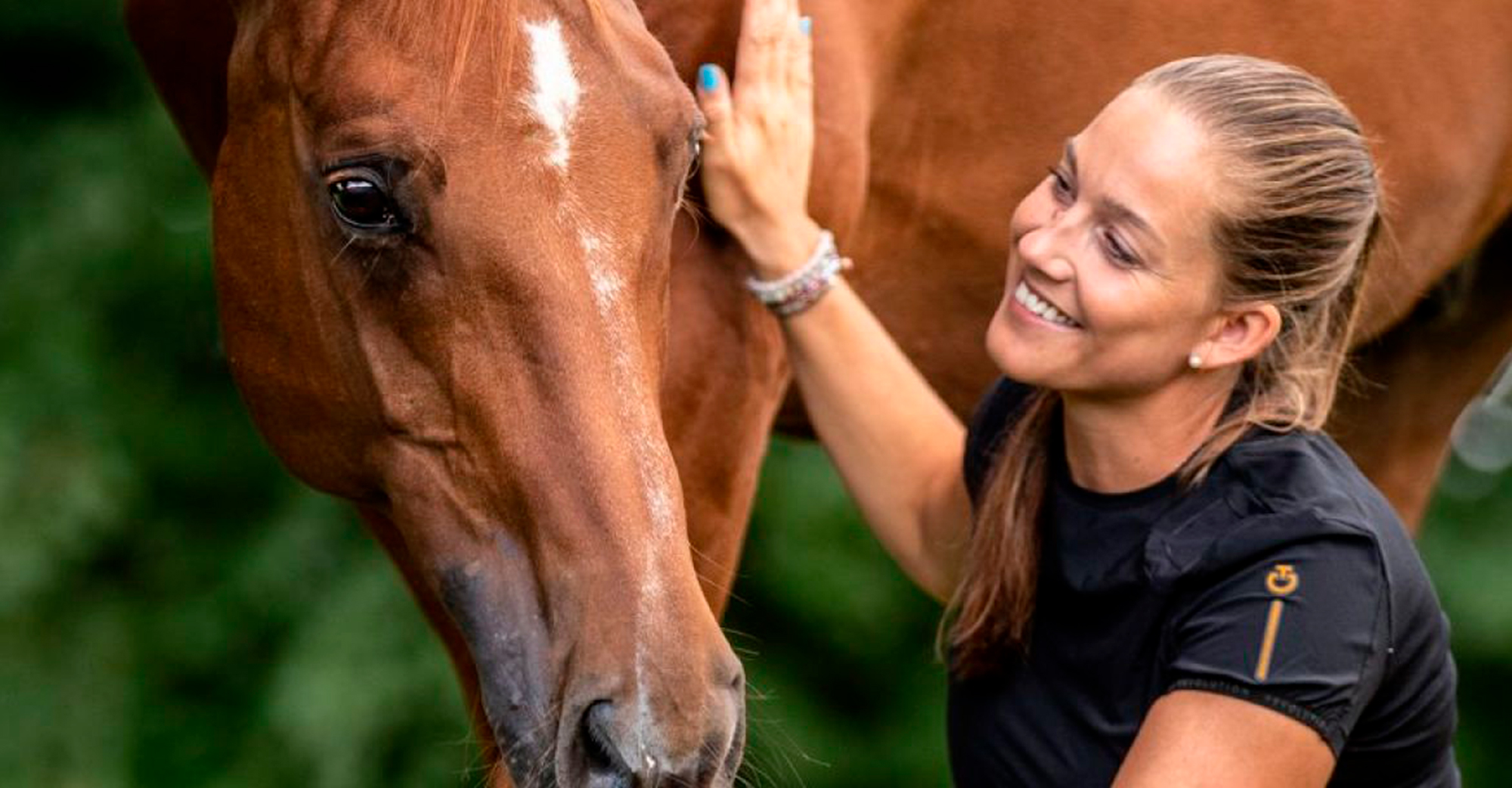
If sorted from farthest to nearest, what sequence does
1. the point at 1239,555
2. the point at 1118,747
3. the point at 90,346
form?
the point at 90,346
the point at 1118,747
the point at 1239,555

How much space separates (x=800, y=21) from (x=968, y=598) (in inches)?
26.2

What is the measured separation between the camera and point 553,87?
6.18ft

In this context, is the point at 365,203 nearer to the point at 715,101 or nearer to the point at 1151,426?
the point at 715,101

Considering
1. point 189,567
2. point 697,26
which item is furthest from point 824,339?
point 189,567

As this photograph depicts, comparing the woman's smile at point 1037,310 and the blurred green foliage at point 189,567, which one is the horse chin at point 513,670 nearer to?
the woman's smile at point 1037,310

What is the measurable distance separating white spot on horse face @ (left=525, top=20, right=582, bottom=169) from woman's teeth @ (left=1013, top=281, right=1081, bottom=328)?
0.53 m

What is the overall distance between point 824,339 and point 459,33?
A: 2.34ft

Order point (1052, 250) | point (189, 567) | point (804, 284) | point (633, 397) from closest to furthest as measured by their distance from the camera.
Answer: point (633, 397)
point (1052, 250)
point (804, 284)
point (189, 567)

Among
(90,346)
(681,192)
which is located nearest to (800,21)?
(681,192)

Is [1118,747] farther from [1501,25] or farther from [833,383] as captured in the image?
[1501,25]

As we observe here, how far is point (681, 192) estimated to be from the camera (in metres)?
2.05

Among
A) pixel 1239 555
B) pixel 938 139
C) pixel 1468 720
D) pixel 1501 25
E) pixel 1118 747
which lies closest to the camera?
pixel 1239 555

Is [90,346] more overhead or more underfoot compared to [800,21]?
more underfoot

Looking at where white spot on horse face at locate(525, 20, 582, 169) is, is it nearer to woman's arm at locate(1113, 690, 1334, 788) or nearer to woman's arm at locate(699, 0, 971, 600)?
woman's arm at locate(699, 0, 971, 600)
